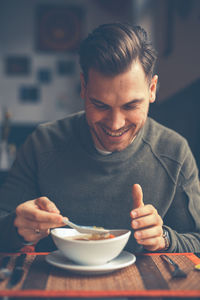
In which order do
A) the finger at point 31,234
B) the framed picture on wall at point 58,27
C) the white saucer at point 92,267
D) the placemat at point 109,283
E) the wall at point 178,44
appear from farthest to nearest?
the framed picture on wall at point 58,27 → the wall at point 178,44 → the finger at point 31,234 → the white saucer at point 92,267 → the placemat at point 109,283

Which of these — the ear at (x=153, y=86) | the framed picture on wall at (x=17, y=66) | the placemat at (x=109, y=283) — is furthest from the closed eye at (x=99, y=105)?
A: the framed picture on wall at (x=17, y=66)

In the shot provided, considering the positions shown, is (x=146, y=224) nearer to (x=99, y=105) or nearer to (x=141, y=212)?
(x=141, y=212)

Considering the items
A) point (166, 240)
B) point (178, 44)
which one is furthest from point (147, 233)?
point (178, 44)

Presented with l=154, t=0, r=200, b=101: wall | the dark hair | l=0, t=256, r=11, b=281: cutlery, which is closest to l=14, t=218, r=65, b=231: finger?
l=0, t=256, r=11, b=281: cutlery

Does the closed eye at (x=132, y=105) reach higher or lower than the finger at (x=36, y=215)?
higher

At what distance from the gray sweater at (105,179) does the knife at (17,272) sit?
347 mm

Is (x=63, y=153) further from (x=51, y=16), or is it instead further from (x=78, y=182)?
(x=51, y=16)

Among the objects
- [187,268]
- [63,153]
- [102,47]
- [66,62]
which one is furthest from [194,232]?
[66,62]

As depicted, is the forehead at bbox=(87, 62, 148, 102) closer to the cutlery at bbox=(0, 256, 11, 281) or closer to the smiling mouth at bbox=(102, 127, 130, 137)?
the smiling mouth at bbox=(102, 127, 130, 137)

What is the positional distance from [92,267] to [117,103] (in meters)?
0.49

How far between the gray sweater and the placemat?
39cm

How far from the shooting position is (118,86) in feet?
3.83

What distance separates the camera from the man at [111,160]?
119 centimetres

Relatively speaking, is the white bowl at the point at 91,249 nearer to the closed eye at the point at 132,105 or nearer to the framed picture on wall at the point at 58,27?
the closed eye at the point at 132,105
